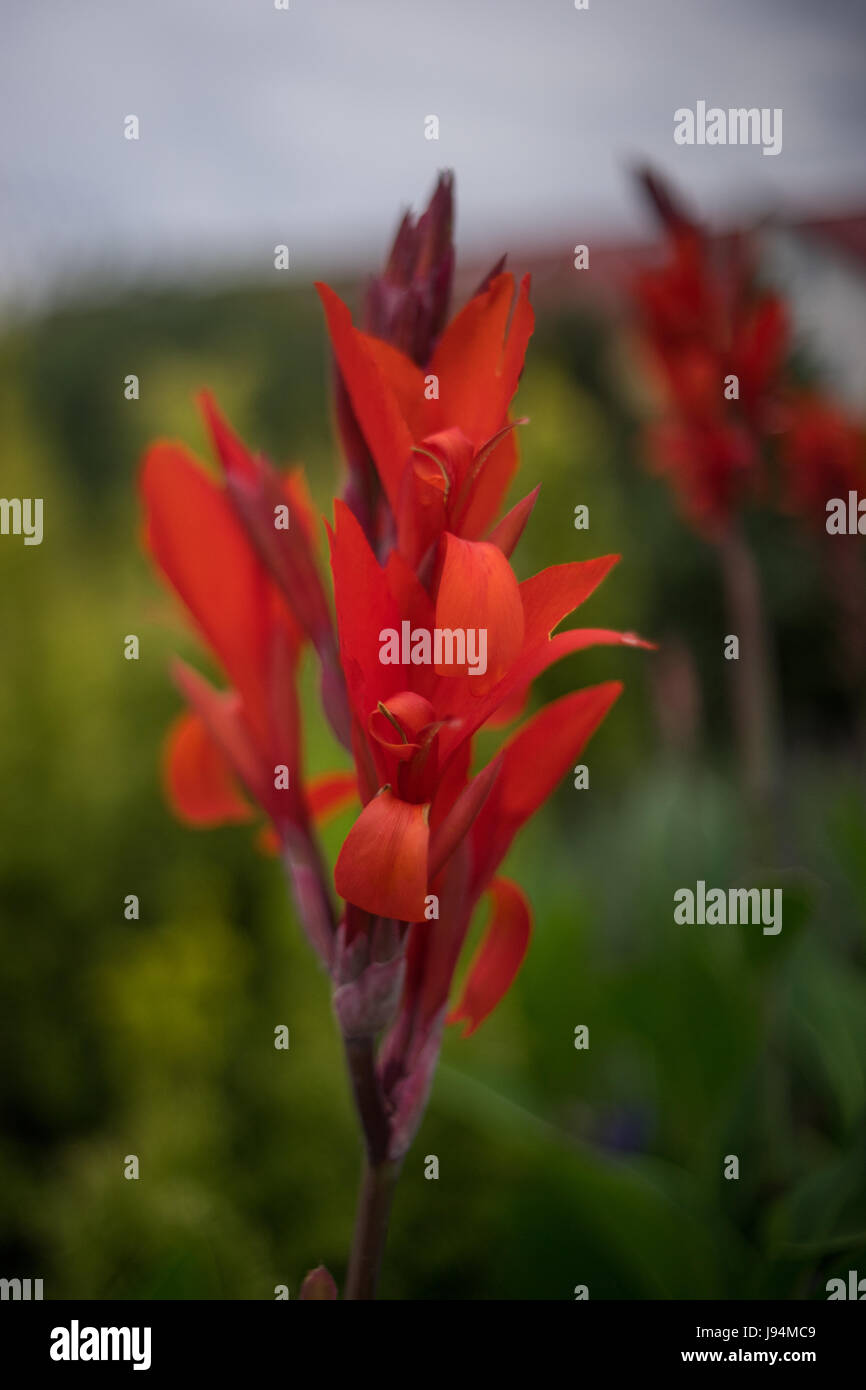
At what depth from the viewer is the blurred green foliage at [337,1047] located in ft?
2.36

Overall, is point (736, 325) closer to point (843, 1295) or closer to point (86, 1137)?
point (843, 1295)

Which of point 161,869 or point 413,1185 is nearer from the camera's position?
point 413,1185

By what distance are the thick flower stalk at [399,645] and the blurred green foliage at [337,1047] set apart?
0.12 meters

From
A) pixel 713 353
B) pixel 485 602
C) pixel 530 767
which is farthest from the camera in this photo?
pixel 713 353

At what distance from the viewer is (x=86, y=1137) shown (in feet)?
4.18

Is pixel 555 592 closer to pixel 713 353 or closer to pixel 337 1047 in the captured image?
pixel 713 353

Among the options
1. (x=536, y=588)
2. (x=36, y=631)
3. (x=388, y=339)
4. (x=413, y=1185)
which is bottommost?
(x=413, y=1185)

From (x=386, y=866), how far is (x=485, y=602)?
87 millimetres

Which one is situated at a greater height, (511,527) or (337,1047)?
(511,527)

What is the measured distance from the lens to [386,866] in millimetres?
336

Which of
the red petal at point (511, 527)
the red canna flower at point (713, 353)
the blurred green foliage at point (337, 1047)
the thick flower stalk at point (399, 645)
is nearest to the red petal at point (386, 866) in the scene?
the thick flower stalk at point (399, 645)

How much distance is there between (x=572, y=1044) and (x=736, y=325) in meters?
0.66

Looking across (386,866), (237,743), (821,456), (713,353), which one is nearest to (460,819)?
(386,866)
